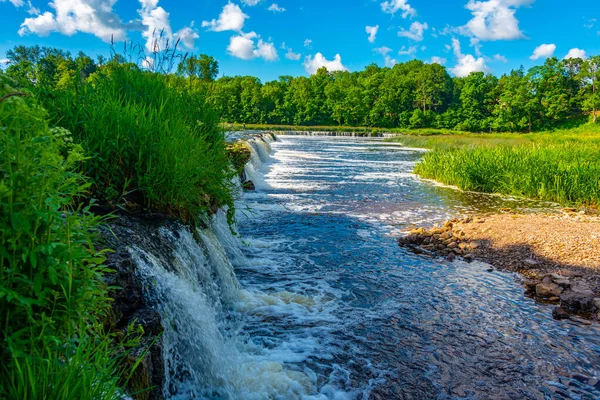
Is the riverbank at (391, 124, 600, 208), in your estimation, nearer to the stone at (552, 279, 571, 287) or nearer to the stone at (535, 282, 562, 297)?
the stone at (552, 279, 571, 287)

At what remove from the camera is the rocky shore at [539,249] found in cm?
635

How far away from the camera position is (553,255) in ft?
25.9

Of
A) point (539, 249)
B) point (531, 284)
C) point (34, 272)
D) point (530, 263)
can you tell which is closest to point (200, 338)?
point (34, 272)

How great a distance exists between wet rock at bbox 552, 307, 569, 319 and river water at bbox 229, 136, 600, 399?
0.40ft

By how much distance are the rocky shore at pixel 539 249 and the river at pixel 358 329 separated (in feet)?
1.21

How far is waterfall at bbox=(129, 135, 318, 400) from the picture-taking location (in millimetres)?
3658

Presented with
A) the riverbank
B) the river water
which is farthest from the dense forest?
the river water

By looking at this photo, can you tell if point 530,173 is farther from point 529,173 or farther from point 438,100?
point 438,100

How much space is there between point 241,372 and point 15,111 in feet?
10.8

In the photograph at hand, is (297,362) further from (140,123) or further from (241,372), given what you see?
(140,123)

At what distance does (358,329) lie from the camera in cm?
535

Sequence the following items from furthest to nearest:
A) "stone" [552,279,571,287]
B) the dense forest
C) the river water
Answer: the dense forest, "stone" [552,279,571,287], the river water

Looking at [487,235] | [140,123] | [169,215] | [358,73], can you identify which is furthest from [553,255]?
[358,73]

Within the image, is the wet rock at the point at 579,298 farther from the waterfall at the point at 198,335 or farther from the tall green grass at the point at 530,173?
the tall green grass at the point at 530,173
